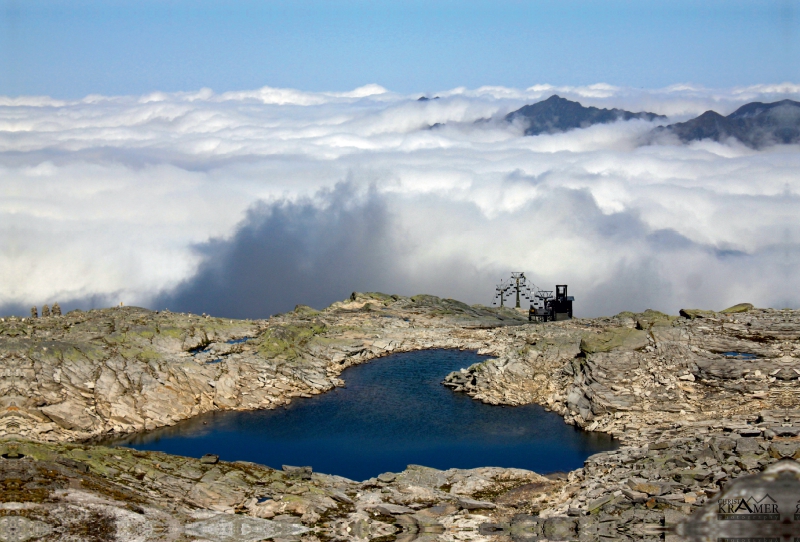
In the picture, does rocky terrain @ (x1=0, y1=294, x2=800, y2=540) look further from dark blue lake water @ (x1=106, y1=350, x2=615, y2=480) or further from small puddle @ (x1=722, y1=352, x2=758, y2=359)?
dark blue lake water @ (x1=106, y1=350, x2=615, y2=480)

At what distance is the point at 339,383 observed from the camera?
11300cm

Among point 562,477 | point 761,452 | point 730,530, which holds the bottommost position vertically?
point 562,477

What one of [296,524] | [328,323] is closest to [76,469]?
[296,524]

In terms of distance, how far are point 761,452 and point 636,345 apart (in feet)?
130

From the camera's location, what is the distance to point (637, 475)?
2431 inches

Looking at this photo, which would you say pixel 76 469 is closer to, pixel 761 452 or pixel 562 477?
pixel 562 477

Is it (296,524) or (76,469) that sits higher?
(76,469)

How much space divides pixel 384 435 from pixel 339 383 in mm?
22059

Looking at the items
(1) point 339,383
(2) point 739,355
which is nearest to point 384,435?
(1) point 339,383

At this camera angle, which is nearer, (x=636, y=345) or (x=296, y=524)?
(x=296, y=524)

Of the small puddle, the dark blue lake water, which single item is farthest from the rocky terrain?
the dark blue lake water

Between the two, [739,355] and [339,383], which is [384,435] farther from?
[739,355]

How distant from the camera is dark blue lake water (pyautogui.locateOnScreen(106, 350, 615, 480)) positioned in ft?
271

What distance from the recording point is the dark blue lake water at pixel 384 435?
82.7 metres
